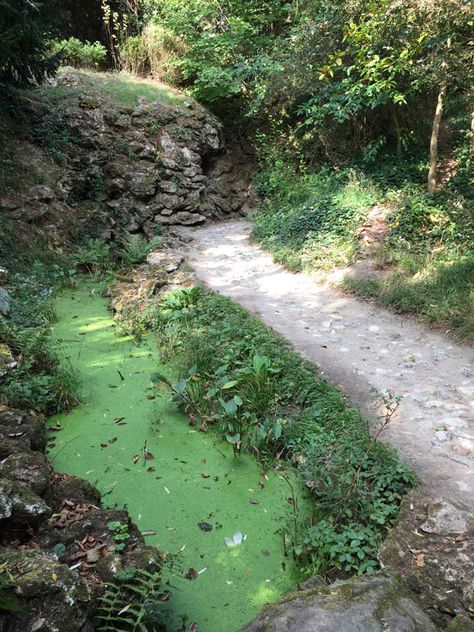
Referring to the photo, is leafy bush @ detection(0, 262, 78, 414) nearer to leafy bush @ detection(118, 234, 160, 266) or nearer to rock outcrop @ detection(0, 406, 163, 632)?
rock outcrop @ detection(0, 406, 163, 632)

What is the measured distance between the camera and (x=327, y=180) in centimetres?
1113

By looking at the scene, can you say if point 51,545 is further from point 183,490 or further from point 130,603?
point 183,490

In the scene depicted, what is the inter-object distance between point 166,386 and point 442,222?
18.2 ft

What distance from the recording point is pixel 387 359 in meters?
5.14

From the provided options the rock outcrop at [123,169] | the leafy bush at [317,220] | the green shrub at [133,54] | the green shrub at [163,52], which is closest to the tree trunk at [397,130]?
the leafy bush at [317,220]

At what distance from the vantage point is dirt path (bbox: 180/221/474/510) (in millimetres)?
3631

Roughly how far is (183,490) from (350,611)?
2.04m

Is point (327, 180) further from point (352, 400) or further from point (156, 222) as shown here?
point (352, 400)

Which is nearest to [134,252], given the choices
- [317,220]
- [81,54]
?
[317,220]

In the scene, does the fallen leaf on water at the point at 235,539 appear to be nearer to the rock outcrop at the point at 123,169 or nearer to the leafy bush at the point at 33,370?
the leafy bush at the point at 33,370

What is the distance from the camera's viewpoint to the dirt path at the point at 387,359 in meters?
3.63

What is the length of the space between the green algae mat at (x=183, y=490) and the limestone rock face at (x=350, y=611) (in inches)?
32.8

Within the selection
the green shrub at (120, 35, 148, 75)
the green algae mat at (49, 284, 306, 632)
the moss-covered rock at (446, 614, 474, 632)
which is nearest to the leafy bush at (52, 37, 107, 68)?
the green shrub at (120, 35, 148, 75)

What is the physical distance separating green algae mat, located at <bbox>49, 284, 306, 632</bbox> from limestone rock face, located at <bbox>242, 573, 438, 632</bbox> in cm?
83
